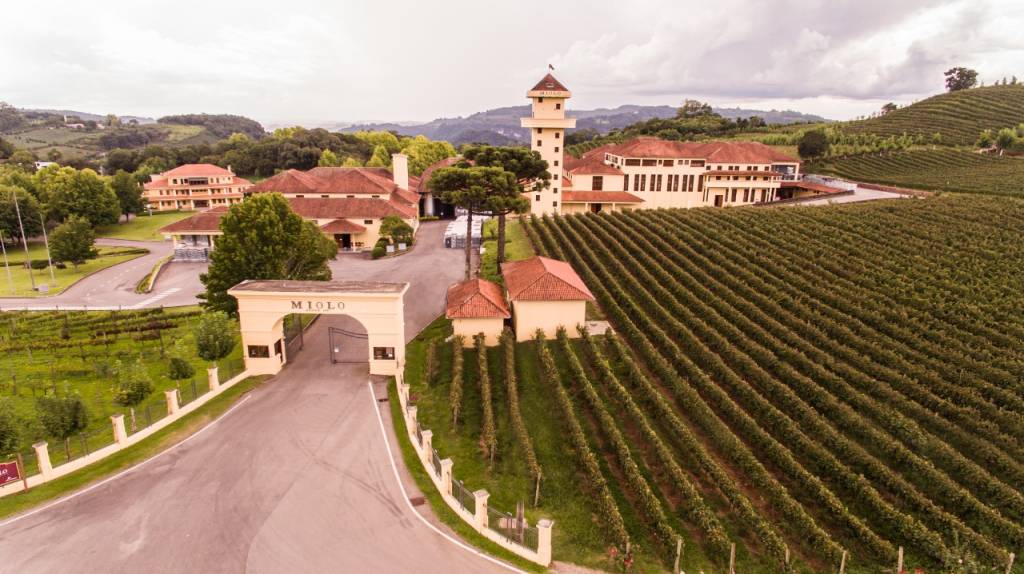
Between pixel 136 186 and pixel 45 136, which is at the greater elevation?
pixel 45 136

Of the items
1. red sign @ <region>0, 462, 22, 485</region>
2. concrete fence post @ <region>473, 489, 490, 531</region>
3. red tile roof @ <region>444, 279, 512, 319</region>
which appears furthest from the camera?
red tile roof @ <region>444, 279, 512, 319</region>

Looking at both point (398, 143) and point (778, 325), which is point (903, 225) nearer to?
point (778, 325)

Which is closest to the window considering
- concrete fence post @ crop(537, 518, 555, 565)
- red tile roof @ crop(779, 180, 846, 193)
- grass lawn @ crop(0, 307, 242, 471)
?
grass lawn @ crop(0, 307, 242, 471)

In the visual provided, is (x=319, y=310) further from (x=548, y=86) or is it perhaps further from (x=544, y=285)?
(x=548, y=86)

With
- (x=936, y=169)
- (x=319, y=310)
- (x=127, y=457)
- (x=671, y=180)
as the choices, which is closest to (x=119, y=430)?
(x=127, y=457)

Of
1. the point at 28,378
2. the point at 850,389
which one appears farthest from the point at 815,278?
the point at 28,378

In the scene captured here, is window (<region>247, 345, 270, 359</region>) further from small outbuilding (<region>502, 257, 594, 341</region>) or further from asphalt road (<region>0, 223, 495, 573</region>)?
small outbuilding (<region>502, 257, 594, 341</region>)
